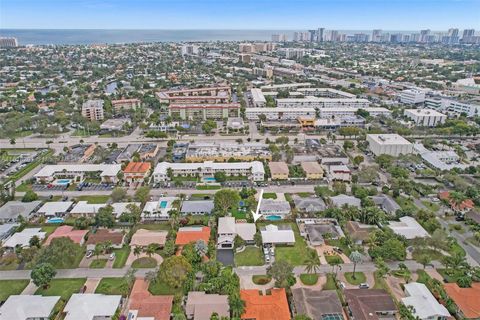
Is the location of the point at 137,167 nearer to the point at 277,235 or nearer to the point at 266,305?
the point at 277,235

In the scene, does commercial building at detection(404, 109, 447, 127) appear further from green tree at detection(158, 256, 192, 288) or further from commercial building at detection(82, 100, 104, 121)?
commercial building at detection(82, 100, 104, 121)

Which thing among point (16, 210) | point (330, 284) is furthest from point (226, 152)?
point (330, 284)

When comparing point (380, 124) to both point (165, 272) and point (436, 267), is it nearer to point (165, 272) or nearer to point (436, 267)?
point (436, 267)

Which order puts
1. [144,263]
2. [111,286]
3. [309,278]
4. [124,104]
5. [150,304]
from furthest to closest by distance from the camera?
1. [124,104]
2. [144,263]
3. [309,278]
4. [111,286]
5. [150,304]

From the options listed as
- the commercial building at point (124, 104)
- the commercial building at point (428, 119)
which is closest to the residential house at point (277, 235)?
the commercial building at point (428, 119)

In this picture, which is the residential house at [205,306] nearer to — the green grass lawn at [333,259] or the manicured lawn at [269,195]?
the green grass lawn at [333,259]

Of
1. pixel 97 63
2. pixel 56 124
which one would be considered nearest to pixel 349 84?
pixel 56 124
